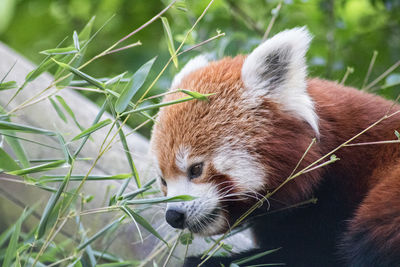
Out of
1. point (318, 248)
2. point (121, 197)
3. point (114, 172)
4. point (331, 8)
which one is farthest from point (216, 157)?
point (331, 8)

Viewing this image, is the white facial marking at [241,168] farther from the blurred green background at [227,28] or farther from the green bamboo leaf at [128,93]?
the blurred green background at [227,28]

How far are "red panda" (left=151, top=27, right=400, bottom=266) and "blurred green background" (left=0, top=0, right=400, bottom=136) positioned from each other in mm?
1068

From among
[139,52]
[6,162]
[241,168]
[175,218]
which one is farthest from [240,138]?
[139,52]

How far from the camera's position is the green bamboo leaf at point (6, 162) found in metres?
2.12

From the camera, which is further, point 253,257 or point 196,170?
point 253,257

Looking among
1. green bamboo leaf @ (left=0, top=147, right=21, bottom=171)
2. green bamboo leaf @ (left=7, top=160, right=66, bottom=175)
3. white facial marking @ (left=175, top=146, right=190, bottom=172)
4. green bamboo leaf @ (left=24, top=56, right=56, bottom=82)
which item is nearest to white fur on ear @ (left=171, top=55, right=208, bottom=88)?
white facial marking @ (left=175, top=146, right=190, bottom=172)

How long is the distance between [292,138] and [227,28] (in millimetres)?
2294

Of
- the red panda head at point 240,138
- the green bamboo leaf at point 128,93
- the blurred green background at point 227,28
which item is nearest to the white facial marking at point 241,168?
the red panda head at point 240,138

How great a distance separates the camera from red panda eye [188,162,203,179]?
2.44 m

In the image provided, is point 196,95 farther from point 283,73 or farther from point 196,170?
point 283,73

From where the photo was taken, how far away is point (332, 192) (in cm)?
255

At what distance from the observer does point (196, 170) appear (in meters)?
2.44

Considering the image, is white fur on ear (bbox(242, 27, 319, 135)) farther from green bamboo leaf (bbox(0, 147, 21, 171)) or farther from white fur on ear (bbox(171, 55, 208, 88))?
green bamboo leaf (bbox(0, 147, 21, 171))

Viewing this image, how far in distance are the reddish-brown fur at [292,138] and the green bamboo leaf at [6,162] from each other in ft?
2.23
